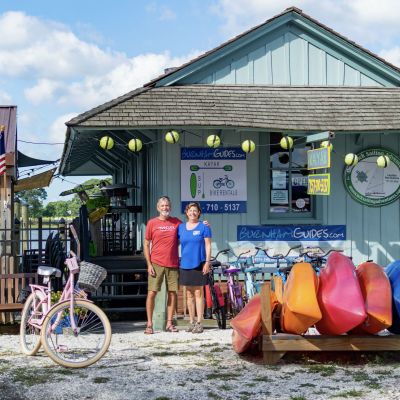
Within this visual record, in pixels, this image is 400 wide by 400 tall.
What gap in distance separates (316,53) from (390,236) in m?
3.33

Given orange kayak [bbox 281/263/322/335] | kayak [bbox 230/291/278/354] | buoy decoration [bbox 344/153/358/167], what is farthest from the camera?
buoy decoration [bbox 344/153/358/167]

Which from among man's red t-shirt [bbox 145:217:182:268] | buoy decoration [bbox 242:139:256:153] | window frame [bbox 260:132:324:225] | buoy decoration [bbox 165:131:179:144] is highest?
buoy decoration [bbox 165:131:179:144]

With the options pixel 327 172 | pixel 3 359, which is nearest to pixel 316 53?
pixel 327 172

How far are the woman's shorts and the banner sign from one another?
2.06m

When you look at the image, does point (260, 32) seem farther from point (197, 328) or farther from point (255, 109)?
point (197, 328)

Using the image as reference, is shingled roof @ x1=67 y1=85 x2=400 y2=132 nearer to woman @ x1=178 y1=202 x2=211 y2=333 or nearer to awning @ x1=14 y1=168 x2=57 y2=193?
woman @ x1=178 y1=202 x2=211 y2=333

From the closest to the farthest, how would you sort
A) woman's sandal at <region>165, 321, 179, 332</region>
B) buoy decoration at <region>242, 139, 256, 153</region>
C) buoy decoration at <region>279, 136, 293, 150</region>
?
woman's sandal at <region>165, 321, 179, 332</region> → buoy decoration at <region>242, 139, 256, 153</region> → buoy decoration at <region>279, 136, 293, 150</region>

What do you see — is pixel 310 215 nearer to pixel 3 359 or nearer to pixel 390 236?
pixel 390 236

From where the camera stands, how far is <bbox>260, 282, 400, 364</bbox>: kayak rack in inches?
305

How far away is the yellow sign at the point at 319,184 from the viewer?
36.0 feet

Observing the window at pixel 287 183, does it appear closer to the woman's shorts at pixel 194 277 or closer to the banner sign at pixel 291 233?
the banner sign at pixel 291 233

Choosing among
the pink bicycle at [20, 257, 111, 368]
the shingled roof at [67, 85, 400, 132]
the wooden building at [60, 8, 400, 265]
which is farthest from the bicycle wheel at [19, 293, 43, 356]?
the wooden building at [60, 8, 400, 265]

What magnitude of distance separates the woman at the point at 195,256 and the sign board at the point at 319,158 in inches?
85.6

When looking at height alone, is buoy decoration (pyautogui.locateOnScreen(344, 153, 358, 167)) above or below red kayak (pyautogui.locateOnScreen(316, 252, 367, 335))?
above
